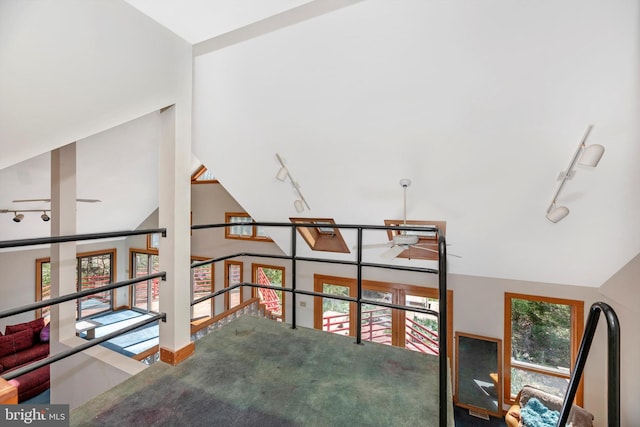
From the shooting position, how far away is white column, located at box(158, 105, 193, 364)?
1646mm

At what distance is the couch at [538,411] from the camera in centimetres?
351

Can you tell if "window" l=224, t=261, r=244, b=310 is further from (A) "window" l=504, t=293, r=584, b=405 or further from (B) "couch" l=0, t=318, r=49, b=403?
(A) "window" l=504, t=293, r=584, b=405

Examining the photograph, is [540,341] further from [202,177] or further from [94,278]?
[94,278]

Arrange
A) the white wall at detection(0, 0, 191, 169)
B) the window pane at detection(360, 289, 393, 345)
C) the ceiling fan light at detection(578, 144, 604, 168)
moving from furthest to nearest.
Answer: the window pane at detection(360, 289, 393, 345) < the ceiling fan light at detection(578, 144, 604, 168) < the white wall at detection(0, 0, 191, 169)

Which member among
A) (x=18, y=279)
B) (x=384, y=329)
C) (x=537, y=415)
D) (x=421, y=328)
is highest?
(x=18, y=279)

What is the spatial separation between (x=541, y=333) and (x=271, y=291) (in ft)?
16.1

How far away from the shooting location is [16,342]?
4973 mm

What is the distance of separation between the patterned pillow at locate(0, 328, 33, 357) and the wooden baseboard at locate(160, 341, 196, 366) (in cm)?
559

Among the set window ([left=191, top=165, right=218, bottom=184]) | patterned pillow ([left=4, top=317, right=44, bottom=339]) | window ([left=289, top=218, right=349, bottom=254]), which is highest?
window ([left=191, top=165, right=218, bottom=184])

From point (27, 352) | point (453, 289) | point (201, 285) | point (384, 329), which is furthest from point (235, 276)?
point (453, 289)

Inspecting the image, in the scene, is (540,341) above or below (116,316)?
above

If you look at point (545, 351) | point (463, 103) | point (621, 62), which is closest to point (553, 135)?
point (621, 62)

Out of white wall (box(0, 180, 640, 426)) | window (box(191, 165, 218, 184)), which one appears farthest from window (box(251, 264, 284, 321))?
window (box(191, 165, 218, 184))

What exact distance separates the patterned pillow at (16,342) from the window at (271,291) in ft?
13.3
